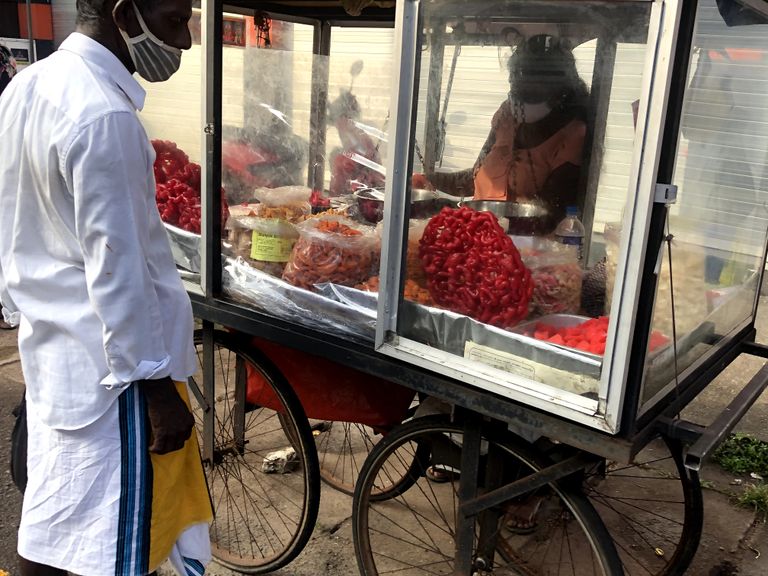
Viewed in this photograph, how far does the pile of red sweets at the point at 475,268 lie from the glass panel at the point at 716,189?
37 cm

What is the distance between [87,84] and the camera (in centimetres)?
153

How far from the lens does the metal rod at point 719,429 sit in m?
1.66

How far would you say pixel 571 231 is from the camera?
2094 mm

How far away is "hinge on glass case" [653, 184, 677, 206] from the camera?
154 centimetres

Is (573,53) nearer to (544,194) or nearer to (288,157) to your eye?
(544,194)

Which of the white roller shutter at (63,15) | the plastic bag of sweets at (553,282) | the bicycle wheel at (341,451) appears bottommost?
the bicycle wheel at (341,451)

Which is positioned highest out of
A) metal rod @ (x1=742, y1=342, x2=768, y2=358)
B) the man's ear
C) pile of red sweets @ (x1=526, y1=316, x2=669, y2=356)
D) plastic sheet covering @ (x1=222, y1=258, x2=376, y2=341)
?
the man's ear

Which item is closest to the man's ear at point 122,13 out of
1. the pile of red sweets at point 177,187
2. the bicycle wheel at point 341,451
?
the pile of red sweets at point 177,187

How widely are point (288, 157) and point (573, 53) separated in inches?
44.4

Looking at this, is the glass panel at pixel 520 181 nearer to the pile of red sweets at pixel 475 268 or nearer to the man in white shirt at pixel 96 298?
the pile of red sweets at pixel 475 268

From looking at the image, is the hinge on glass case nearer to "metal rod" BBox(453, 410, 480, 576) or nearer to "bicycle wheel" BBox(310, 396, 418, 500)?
"metal rod" BBox(453, 410, 480, 576)

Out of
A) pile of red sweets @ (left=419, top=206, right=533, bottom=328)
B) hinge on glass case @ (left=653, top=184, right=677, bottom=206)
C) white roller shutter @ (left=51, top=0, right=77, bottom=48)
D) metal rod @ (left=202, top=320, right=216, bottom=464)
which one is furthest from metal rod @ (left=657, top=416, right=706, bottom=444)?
white roller shutter @ (left=51, top=0, right=77, bottom=48)

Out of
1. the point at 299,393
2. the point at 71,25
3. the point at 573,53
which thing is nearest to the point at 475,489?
the point at 299,393

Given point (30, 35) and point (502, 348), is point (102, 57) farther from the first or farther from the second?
point (30, 35)
